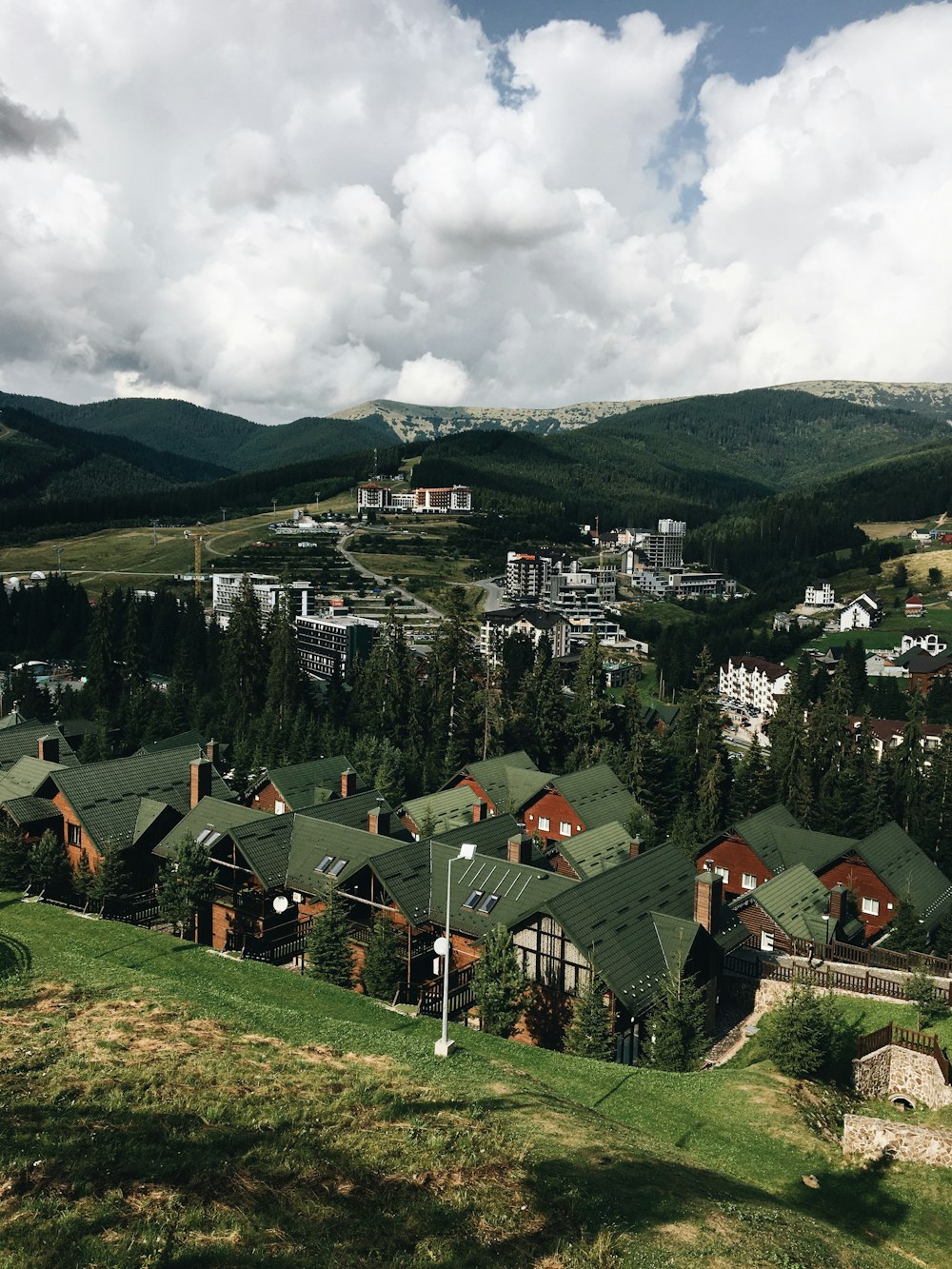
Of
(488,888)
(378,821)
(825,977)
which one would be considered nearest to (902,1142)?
(825,977)

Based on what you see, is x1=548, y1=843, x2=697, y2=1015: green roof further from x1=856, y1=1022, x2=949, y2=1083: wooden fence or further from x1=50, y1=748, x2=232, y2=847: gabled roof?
x1=50, y1=748, x2=232, y2=847: gabled roof

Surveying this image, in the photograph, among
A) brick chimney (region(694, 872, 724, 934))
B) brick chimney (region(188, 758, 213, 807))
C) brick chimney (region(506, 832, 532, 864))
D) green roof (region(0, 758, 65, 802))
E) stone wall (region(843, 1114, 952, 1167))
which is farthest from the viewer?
brick chimney (region(188, 758, 213, 807))

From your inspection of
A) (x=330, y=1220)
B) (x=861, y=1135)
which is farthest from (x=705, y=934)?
(x=330, y=1220)

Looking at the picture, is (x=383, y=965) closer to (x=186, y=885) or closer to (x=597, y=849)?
(x=186, y=885)

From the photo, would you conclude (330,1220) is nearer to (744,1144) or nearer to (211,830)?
(744,1144)

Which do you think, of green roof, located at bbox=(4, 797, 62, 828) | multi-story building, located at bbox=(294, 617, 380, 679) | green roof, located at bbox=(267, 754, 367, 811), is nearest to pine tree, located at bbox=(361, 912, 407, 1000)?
green roof, located at bbox=(267, 754, 367, 811)

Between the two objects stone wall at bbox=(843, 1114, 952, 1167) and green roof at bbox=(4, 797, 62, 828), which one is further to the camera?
green roof at bbox=(4, 797, 62, 828)
